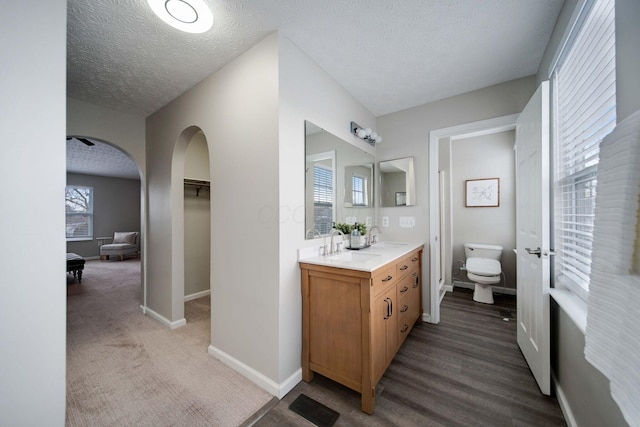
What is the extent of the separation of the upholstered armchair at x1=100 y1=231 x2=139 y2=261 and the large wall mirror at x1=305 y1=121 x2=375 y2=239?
7802 millimetres

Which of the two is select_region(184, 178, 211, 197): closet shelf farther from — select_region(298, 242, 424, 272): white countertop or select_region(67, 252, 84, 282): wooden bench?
select_region(67, 252, 84, 282): wooden bench

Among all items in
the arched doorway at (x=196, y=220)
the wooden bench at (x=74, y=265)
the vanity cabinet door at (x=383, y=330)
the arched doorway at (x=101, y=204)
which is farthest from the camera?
the arched doorway at (x=101, y=204)

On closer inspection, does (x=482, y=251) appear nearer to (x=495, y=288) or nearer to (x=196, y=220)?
(x=495, y=288)

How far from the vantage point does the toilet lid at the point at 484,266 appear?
3.09m

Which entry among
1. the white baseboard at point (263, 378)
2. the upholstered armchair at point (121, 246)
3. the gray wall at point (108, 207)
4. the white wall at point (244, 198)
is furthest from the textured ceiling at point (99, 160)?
the white baseboard at point (263, 378)

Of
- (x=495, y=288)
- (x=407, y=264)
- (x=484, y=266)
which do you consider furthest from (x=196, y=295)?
(x=495, y=288)

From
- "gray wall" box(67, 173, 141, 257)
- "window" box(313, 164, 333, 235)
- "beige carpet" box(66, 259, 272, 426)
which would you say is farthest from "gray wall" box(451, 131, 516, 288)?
"gray wall" box(67, 173, 141, 257)

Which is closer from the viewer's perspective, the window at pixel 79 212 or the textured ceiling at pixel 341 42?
the textured ceiling at pixel 341 42

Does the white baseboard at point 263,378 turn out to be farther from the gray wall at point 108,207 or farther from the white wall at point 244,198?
the gray wall at point 108,207

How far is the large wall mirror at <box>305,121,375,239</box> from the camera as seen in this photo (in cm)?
197

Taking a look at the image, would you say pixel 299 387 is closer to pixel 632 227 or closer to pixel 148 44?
pixel 632 227

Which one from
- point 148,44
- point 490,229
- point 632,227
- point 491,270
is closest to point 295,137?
point 148,44

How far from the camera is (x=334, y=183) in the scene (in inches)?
92.8

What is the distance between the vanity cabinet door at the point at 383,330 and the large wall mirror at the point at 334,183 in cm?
74
